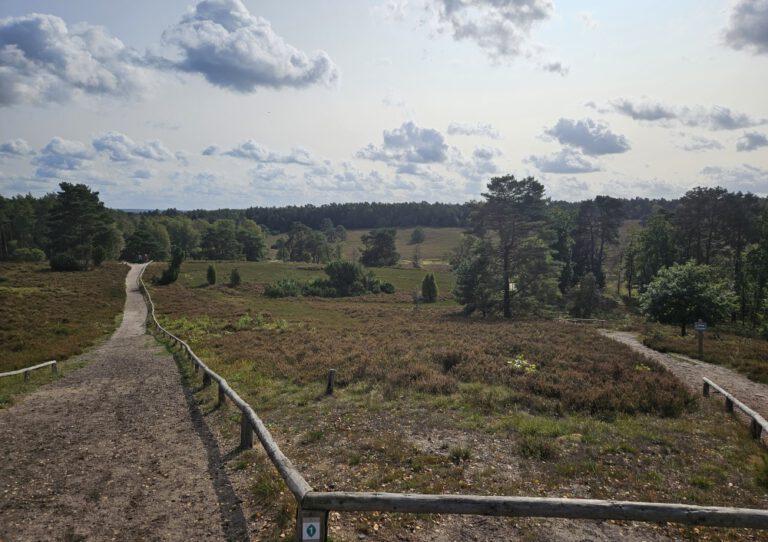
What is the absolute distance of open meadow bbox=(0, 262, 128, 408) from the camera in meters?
22.2

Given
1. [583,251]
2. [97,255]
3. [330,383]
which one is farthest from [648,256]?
[97,255]

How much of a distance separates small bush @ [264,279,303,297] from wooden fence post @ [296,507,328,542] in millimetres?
64782

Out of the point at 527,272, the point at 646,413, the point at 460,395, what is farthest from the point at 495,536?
the point at 527,272

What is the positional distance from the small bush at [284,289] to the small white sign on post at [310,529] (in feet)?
213

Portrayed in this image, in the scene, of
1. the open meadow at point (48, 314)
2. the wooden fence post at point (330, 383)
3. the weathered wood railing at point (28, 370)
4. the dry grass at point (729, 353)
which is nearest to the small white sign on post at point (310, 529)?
the wooden fence post at point (330, 383)

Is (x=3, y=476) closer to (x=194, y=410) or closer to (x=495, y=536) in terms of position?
(x=194, y=410)

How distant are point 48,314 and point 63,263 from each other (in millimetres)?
36161

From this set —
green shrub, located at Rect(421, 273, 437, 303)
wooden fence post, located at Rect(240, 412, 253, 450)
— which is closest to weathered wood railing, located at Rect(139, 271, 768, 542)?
wooden fence post, located at Rect(240, 412, 253, 450)

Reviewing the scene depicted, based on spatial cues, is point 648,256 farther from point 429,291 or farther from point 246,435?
point 246,435

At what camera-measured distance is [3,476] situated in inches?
368

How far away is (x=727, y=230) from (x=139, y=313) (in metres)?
67.0

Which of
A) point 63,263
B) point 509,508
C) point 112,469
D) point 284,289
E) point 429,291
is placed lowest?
point 429,291

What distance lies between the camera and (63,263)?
215 ft

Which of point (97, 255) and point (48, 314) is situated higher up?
point (97, 255)
